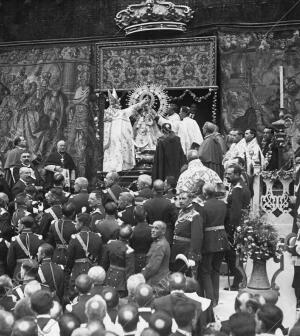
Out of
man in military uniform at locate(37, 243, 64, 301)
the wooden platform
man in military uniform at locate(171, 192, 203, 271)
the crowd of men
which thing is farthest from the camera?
the wooden platform

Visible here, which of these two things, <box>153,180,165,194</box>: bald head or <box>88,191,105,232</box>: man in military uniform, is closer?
<box>88,191,105,232</box>: man in military uniform

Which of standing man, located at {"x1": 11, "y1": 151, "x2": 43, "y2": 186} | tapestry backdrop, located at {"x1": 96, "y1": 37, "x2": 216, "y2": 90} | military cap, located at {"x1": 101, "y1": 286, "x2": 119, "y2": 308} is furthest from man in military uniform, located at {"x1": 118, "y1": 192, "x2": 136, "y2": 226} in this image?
tapestry backdrop, located at {"x1": 96, "y1": 37, "x2": 216, "y2": 90}

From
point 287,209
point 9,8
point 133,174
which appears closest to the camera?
point 287,209

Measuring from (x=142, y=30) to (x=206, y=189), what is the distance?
10.4 m

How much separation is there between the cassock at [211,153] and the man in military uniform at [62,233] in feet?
17.9

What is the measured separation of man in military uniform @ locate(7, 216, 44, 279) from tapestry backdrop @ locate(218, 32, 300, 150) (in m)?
10.3

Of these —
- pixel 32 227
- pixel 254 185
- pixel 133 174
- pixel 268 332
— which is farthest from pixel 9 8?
pixel 268 332

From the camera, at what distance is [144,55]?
62.6 feet

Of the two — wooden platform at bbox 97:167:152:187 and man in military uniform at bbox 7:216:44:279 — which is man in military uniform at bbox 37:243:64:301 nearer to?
man in military uniform at bbox 7:216:44:279

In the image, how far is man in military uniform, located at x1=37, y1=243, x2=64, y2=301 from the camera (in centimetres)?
777

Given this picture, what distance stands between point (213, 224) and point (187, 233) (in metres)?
0.48

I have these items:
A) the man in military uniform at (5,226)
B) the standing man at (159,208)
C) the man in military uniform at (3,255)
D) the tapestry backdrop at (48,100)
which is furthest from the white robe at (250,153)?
the tapestry backdrop at (48,100)

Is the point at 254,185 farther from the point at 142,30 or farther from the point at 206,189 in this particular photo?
the point at 142,30

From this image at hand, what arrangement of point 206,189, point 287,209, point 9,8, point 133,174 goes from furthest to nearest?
1. point 9,8
2. point 133,174
3. point 287,209
4. point 206,189
